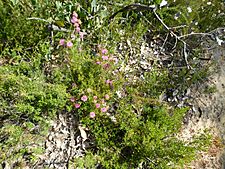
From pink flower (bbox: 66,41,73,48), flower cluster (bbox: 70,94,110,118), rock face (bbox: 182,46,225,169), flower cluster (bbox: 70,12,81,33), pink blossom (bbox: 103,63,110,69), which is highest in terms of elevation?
flower cluster (bbox: 70,12,81,33)

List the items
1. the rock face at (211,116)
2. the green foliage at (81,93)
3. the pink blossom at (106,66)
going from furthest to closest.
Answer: the rock face at (211,116) < the pink blossom at (106,66) < the green foliage at (81,93)

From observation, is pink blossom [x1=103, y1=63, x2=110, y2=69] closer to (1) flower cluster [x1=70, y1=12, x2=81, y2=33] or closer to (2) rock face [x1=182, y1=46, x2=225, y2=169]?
(1) flower cluster [x1=70, y1=12, x2=81, y2=33]

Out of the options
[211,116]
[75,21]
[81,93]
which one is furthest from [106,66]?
[211,116]

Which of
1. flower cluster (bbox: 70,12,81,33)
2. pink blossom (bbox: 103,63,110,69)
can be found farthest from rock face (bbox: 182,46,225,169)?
flower cluster (bbox: 70,12,81,33)

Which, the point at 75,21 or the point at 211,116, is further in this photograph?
the point at 211,116

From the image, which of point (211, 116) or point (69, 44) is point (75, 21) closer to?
point (69, 44)

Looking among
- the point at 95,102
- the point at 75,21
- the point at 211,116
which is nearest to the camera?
the point at 95,102

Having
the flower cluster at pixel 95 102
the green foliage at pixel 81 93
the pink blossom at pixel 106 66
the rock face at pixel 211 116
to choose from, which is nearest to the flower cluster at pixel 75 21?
the green foliage at pixel 81 93

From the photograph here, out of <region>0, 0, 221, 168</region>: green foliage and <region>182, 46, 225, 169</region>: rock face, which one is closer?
<region>0, 0, 221, 168</region>: green foliage

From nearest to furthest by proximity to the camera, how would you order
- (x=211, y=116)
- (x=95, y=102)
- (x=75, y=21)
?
(x=95, y=102)
(x=75, y=21)
(x=211, y=116)

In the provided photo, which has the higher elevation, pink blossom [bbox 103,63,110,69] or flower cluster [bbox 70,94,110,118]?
pink blossom [bbox 103,63,110,69]

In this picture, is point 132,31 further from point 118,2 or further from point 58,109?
point 58,109

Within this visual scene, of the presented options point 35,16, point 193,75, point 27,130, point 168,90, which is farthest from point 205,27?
point 27,130

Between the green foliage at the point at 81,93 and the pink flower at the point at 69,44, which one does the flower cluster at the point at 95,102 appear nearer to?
the green foliage at the point at 81,93
